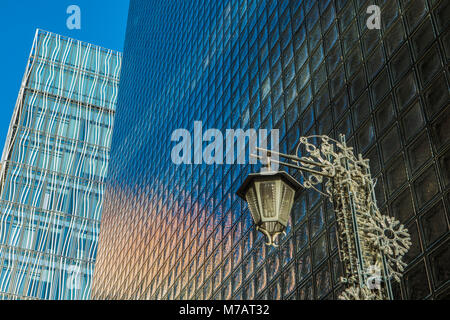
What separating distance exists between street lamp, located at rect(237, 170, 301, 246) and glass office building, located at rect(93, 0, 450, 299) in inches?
262

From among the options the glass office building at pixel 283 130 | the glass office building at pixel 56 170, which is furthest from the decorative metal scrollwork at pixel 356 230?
the glass office building at pixel 56 170

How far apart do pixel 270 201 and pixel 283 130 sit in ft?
55.3

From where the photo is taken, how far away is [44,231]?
9662 centimetres

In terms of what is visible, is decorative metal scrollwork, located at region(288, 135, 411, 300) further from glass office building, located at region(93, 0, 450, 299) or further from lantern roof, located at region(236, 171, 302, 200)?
glass office building, located at region(93, 0, 450, 299)

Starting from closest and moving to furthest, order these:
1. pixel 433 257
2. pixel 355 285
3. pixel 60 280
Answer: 1. pixel 355 285
2. pixel 433 257
3. pixel 60 280

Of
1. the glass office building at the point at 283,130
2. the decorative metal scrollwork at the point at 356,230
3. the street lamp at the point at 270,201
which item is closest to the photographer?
the decorative metal scrollwork at the point at 356,230

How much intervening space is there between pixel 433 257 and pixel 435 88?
422 cm

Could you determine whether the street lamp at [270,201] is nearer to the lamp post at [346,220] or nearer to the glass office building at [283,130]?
the lamp post at [346,220]

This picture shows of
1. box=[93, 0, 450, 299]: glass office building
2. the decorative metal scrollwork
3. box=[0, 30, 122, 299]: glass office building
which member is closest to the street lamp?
the decorative metal scrollwork

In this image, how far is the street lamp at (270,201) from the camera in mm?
9352

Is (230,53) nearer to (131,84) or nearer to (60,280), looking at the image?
(131,84)

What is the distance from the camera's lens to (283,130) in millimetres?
26031

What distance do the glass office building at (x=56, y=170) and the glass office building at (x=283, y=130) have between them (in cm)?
4091
